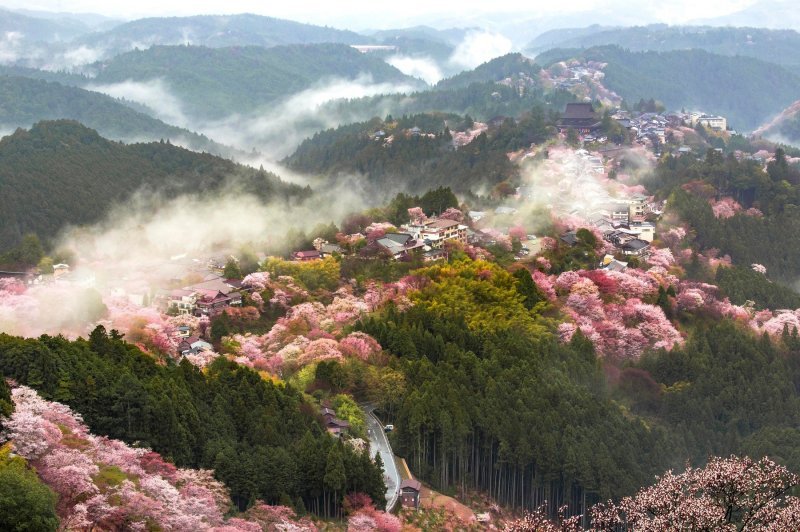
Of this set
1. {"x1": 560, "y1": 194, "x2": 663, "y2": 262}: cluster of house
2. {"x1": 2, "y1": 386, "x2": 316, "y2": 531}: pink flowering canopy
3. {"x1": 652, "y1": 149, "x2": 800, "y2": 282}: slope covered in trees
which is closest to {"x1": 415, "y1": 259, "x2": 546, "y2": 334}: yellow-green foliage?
{"x1": 560, "y1": 194, "x2": 663, "y2": 262}: cluster of house

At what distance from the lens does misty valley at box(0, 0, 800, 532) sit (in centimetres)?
3328

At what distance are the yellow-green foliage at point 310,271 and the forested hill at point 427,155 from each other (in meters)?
37.5

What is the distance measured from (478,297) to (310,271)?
11313mm

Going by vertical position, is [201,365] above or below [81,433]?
below

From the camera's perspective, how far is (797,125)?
654ft

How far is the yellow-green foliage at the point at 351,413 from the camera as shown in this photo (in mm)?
44344

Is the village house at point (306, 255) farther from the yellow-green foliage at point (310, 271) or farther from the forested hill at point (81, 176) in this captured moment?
the forested hill at point (81, 176)

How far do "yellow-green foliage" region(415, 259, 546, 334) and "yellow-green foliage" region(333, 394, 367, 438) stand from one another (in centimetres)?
1184

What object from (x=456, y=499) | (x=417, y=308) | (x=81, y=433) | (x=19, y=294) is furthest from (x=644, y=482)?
(x=19, y=294)

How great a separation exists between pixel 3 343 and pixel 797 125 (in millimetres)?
187045

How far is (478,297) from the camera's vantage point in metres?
60.1

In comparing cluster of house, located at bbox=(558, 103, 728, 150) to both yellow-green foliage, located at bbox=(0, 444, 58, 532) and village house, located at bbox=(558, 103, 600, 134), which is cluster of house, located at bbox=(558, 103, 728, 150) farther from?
yellow-green foliage, located at bbox=(0, 444, 58, 532)

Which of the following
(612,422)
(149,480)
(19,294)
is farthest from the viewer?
(19,294)

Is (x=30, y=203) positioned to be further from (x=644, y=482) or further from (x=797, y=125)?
(x=797, y=125)
